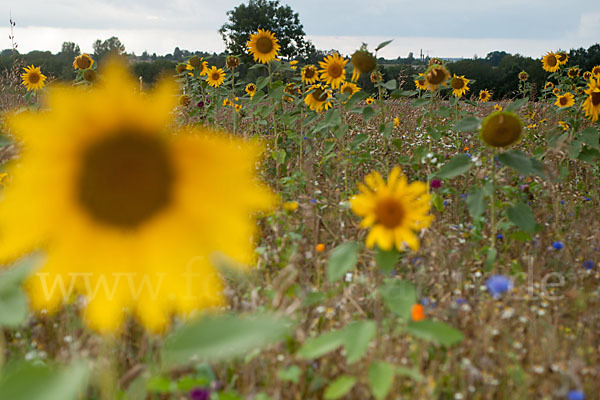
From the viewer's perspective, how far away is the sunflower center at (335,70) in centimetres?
397

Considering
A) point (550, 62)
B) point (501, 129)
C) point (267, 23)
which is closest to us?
point (501, 129)

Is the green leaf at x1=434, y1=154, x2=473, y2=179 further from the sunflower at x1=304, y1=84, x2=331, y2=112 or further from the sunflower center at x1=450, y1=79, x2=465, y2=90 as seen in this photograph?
the sunflower center at x1=450, y1=79, x2=465, y2=90

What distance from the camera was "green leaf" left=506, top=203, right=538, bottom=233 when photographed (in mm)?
1982

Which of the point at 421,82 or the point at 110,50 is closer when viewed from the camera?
the point at 110,50

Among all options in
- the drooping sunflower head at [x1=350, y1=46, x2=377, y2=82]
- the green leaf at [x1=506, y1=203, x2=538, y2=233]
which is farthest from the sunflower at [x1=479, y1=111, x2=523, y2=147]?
the drooping sunflower head at [x1=350, y1=46, x2=377, y2=82]

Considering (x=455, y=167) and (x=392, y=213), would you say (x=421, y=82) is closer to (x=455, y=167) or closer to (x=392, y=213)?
(x=455, y=167)

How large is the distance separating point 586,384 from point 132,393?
1.18 metres

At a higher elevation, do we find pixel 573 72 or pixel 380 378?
pixel 573 72

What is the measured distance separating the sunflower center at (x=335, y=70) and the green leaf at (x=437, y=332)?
10.2 ft

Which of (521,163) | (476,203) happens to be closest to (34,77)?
(476,203)

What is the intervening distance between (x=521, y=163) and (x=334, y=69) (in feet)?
7.49

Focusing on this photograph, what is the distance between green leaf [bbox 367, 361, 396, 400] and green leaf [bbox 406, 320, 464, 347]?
104 millimetres

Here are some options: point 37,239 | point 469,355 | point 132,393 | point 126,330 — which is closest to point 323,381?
point 469,355

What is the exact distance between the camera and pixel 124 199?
2.25ft
